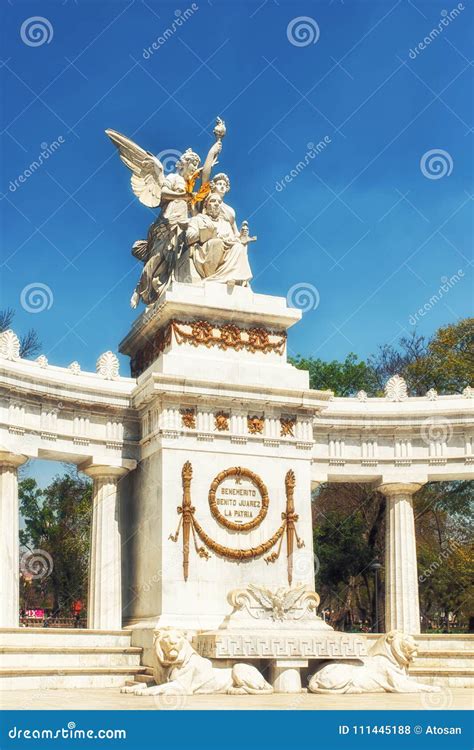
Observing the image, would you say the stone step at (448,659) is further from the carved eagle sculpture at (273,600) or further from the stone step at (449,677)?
the carved eagle sculpture at (273,600)

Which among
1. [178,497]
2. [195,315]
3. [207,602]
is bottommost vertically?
[207,602]

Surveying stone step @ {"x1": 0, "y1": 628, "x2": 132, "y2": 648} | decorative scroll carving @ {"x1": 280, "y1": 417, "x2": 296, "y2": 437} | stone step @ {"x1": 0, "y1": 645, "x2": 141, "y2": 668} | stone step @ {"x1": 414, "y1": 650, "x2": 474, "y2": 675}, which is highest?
decorative scroll carving @ {"x1": 280, "y1": 417, "x2": 296, "y2": 437}

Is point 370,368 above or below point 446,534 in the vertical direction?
above

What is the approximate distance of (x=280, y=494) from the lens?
28.3 m

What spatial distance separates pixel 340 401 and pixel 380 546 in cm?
1789

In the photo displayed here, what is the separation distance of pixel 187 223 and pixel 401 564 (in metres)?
13.2

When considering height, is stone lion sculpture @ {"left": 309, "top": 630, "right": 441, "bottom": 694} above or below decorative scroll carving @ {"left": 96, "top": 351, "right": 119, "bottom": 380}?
below

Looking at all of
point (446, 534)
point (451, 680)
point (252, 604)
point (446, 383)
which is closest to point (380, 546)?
point (446, 534)

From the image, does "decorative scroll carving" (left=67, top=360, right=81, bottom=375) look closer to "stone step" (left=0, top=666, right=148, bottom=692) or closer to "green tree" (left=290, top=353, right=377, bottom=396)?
"stone step" (left=0, top=666, right=148, bottom=692)

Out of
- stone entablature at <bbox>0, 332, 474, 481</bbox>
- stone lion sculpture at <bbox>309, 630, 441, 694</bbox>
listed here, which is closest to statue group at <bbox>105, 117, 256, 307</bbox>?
stone entablature at <bbox>0, 332, 474, 481</bbox>

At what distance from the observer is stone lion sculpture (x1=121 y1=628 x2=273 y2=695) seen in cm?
2200

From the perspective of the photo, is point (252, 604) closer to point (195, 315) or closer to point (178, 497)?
point (178, 497)

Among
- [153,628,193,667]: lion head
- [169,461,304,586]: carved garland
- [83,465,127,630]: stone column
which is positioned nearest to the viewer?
[153,628,193,667]: lion head

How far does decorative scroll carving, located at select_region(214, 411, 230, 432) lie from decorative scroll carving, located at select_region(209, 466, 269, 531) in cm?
119
